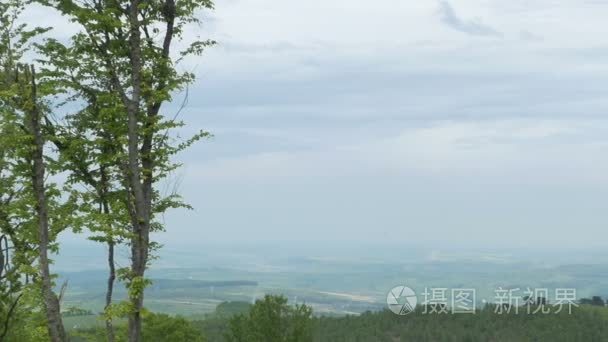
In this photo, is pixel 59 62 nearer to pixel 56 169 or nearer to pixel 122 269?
pixel 56 169

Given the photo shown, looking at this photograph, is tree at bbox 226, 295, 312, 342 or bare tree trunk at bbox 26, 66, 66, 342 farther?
tree at bbox 226, 295, 312, 342

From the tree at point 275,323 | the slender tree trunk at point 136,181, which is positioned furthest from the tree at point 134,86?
the tree at point 275,323

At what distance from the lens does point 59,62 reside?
25.2 metres

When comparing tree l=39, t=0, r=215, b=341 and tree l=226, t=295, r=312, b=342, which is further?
tree l=226, t=295, r=312, b=342

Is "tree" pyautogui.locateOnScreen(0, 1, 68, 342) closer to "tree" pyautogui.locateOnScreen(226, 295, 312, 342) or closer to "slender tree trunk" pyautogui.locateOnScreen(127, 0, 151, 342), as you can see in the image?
"slender tree trunk" pyautogui.locateOnScreen(127, 0, 151, 342)

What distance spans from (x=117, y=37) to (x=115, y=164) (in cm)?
430

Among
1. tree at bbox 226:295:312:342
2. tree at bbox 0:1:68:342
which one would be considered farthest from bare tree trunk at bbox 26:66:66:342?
tree at bbox 226:295:312:342

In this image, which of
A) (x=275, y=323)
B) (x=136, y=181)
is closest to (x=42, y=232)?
(x=136, y=181)

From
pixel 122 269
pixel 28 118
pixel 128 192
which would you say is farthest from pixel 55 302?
pixel 28 118

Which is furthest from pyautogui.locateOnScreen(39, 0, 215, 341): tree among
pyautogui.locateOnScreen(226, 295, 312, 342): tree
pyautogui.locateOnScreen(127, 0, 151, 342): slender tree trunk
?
pyautogui.locateOnScreen(226, 295, 312, 342): tree

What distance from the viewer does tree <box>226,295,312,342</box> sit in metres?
45.9

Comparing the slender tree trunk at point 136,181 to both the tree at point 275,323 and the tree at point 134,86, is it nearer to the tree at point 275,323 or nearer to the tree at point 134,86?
the tree at point 134,86

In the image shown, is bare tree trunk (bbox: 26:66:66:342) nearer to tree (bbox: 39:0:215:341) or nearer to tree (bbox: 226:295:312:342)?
tree (bbox: 39:0:215:341)

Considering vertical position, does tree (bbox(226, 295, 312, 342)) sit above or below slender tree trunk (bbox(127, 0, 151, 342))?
below
